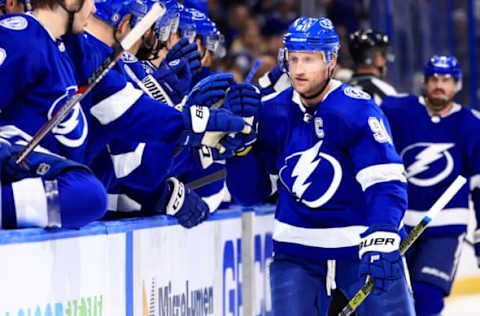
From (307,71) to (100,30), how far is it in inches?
24.8

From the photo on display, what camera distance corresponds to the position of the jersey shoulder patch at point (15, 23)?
2.70m

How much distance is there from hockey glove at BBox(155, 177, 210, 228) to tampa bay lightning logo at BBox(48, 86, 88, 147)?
621 millimetres

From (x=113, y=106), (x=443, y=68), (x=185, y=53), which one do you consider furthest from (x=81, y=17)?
(x=443, y=68)

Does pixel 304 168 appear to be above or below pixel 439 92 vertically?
below

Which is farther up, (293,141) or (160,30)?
(160,30)

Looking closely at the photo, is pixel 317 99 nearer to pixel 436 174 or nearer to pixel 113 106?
pixel 113 106

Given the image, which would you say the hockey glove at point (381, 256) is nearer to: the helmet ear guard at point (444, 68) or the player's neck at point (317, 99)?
the player's neck at point (317, 99)

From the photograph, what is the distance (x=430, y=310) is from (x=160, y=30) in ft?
5.72

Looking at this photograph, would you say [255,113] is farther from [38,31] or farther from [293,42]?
[38,31]

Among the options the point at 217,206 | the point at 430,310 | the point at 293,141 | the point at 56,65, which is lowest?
the point at 430,310

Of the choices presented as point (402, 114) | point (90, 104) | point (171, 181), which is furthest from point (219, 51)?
point (90, 104)

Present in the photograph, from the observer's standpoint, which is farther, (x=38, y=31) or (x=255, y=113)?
(x=255, y=113)

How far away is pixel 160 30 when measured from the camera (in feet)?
11.7

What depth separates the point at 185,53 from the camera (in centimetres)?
369
